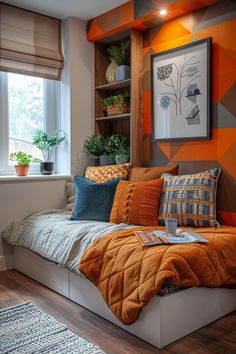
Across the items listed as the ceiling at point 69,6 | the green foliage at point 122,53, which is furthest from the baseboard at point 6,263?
the ceiling at point 69,6

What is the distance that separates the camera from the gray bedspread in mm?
2504

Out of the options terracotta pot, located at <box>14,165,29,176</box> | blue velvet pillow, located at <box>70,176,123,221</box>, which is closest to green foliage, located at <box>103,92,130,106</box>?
blue velvet pillow, located at <box>70,176,123,221</box>

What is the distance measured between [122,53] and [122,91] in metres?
0.40

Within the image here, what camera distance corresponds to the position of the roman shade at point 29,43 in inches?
131

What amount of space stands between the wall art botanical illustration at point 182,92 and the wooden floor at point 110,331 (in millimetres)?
1467

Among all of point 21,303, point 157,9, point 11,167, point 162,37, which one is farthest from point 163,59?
point 21,303

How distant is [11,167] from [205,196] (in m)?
1.92

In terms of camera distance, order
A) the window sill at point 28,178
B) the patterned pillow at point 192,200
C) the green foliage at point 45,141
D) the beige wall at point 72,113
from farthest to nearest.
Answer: the green foliage at point 45,141
the beige wall at point 72,113
the window sill at point 28,178
the patterned pillow at point 192,200

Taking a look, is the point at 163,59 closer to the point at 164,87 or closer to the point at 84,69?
Result: the point at 164,87

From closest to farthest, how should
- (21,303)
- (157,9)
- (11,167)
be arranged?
1. (21,303)
2. (157,9)
3. (11,167)

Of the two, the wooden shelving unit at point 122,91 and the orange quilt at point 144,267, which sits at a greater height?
the wooden shelving unit at point 122,91

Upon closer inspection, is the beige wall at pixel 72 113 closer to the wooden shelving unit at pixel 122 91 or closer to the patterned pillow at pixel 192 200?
the wooden shelving unit at pixel 122 91

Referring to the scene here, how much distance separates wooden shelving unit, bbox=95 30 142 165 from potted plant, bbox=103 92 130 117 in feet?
0.19

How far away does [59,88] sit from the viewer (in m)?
3.83
